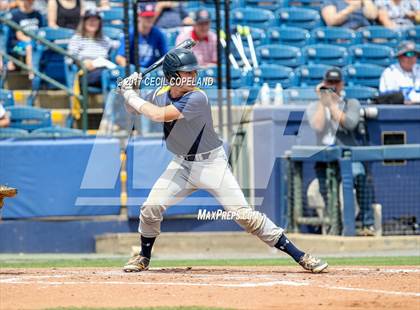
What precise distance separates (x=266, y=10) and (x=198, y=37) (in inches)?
89.3

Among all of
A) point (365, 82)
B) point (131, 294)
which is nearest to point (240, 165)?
point (365, 82)

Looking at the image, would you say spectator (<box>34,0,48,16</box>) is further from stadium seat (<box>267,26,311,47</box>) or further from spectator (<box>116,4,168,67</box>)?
stadium seat (<box>267,26,311,47</box>)

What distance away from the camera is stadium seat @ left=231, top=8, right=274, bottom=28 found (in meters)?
16.3

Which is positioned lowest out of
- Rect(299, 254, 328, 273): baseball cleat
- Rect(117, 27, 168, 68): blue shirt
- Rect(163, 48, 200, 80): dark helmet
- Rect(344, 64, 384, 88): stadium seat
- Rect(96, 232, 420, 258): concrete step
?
Rect(96, 232, 420, 258): concrete step

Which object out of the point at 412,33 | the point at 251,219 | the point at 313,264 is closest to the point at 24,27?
the point at 412,33

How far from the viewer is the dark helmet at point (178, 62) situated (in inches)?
353

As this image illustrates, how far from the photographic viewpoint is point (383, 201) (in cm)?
1369

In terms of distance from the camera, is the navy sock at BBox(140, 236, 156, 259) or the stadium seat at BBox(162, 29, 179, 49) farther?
the stadium seat at BBox(162, 29, 179, 49)

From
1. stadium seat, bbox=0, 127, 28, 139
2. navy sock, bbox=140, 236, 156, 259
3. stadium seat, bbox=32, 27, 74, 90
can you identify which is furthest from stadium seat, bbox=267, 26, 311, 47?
navy sock, bbox=140, 236, 156, 259

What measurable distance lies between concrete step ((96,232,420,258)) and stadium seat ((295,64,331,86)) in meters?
2.79

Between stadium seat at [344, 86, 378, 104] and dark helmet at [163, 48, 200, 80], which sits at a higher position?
dark helmet at [163, 48, 200, 80]

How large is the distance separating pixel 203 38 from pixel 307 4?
288 centimetres

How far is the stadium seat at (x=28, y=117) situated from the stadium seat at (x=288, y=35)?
13.2ft

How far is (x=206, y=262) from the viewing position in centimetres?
1175
